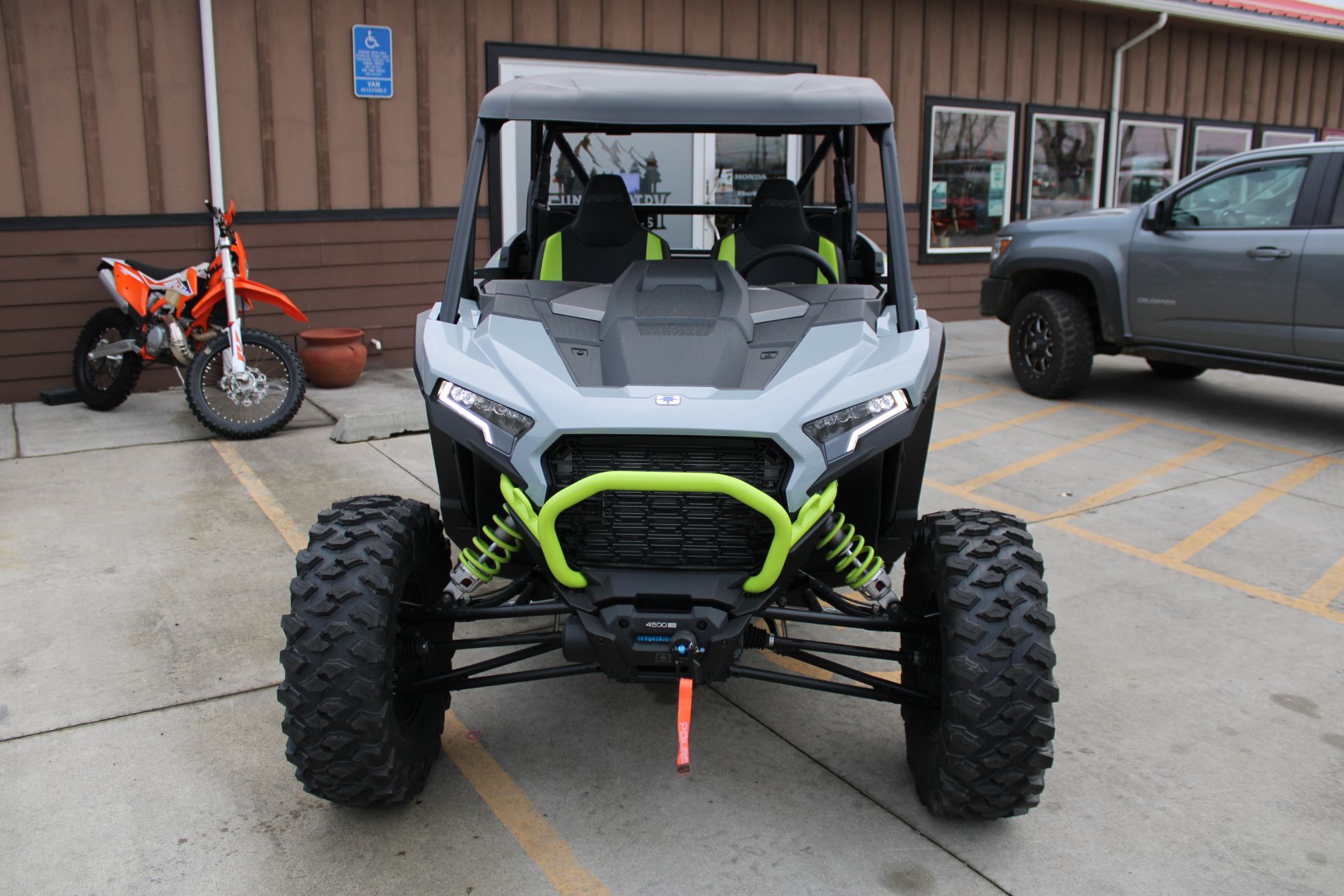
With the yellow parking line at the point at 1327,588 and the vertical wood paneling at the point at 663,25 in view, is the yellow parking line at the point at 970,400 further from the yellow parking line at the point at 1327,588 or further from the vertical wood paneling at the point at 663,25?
the vertical wood paneling at the point at 663,25

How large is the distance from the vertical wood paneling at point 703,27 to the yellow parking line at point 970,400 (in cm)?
414

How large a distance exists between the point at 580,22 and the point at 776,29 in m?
2.17

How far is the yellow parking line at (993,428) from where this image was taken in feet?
23.6

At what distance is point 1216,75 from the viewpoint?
1445 centimetres

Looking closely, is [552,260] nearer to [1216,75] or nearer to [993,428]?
[993,428]

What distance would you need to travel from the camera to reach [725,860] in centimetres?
281

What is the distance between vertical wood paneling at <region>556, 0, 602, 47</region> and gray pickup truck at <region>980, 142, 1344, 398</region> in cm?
395

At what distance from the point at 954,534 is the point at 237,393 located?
527 centimetres

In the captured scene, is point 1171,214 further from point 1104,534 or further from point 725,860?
point 725,860

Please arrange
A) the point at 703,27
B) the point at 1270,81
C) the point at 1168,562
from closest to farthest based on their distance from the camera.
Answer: the point at 1168,562, the point at 703,27, the point at 1270,81

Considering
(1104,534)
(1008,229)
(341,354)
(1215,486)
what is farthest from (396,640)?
(1008,229)

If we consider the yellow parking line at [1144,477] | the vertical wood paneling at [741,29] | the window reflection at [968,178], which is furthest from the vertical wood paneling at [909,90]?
the yellow parking line at [1144,477]

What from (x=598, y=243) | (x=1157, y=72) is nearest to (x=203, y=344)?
(x=598, y=243)

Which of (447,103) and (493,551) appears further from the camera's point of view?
(447,103)
